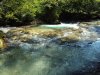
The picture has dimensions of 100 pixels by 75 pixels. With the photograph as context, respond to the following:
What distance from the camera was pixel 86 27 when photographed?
68.8ft

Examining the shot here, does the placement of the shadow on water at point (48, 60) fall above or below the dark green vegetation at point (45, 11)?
below

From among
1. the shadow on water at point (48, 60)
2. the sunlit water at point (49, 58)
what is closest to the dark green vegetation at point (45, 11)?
the sunlit water at point (49, 58)

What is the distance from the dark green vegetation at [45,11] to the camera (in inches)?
860

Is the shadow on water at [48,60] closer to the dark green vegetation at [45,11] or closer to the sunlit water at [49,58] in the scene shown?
the sunlit water at [49,58]

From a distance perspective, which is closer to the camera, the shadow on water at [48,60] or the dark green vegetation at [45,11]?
the shadow on water at [48,60]

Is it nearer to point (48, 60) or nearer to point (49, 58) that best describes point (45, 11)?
point (49, 58)

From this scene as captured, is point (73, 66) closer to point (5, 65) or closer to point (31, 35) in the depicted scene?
point (5, 65)

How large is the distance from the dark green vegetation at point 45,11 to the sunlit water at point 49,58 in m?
5.47

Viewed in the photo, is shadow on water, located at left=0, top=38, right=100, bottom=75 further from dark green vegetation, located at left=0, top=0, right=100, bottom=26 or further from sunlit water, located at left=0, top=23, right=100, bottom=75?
dark green vegetation, located at left=0, top=0, right=100, bottom=26

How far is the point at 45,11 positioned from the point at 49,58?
10.4m

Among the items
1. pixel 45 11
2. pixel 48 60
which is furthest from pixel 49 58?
pixel 45 11

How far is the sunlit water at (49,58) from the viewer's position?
1202 cm

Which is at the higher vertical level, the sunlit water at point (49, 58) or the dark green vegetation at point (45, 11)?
the dark green vegetation at point (45, 11)

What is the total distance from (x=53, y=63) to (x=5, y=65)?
2518mm
